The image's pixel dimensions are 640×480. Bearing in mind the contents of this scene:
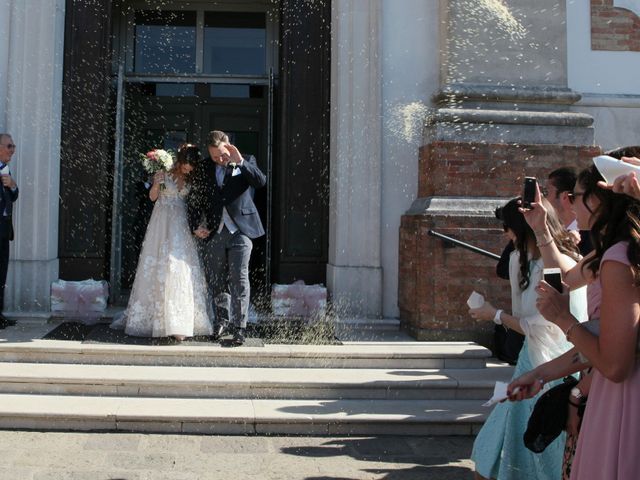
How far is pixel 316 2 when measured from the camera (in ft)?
29.7

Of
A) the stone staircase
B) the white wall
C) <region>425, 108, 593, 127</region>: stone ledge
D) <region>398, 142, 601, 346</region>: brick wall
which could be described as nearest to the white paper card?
the stone staircase

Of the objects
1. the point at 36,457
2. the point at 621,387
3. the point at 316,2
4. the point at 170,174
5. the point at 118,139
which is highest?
the point at 316,2

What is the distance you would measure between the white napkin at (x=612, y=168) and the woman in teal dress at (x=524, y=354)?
1387 millimetres

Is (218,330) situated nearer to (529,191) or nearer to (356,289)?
(356,289)

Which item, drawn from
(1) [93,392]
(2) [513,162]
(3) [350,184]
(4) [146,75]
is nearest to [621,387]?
(1) [93,392]

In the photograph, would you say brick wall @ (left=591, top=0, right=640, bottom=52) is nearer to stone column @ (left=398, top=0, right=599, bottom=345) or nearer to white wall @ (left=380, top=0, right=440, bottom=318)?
stone column @ (left=398, top=0, right=599, bottom=345)

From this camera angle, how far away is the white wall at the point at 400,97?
8.55 metres

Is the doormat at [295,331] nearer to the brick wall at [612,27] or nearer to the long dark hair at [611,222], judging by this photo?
the brick wall at [612,27]

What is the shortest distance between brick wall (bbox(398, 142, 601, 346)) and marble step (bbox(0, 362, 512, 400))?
1.17 metres

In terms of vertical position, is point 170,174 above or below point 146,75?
below

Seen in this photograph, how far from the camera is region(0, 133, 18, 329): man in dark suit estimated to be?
778 cm

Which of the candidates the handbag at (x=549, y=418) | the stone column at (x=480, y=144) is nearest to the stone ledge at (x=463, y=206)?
the stone column at (x=480, y=144)

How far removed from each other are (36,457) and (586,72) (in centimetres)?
732

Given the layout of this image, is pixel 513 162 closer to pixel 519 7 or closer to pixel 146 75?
pixel 519 7
